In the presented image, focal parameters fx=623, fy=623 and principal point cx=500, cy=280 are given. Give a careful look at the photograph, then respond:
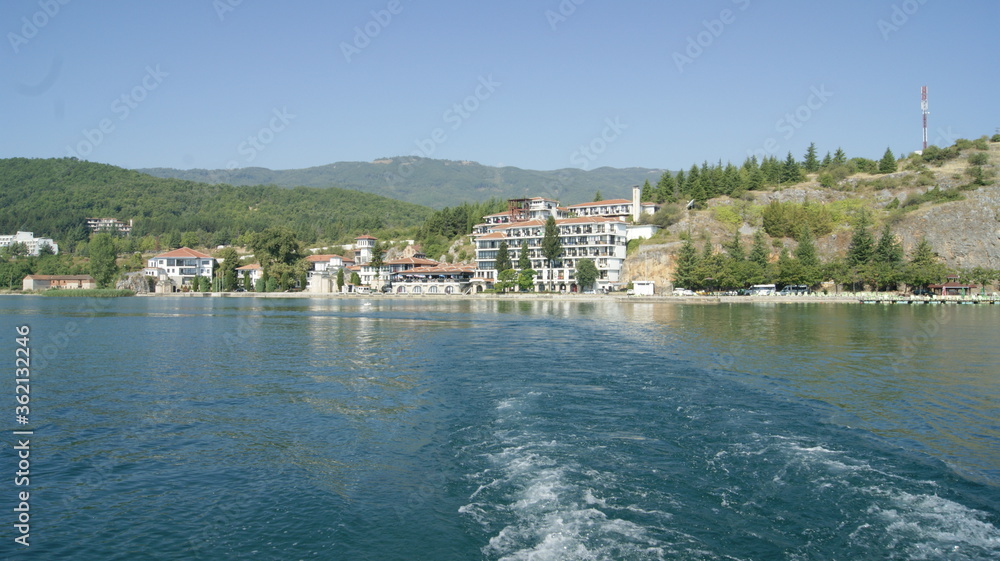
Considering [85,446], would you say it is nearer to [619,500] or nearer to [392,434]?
[392,434]

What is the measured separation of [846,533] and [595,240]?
7615cm

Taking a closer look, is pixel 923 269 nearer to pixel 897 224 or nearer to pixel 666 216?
pixel 897 224

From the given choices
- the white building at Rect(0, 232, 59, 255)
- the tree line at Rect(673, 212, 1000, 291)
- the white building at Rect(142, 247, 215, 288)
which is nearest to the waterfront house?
the white building at Rect(142, 247, 215, 288)

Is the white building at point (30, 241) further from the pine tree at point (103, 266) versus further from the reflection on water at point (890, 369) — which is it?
the reflection on water at point (890, 369)


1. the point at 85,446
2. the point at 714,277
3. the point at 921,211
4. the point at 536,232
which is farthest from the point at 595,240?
the point at 85,446

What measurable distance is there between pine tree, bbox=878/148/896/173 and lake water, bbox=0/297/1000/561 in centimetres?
8238

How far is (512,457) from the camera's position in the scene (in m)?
11.6

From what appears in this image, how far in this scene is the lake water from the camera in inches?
322

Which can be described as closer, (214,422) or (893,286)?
(214,422)

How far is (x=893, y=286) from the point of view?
68812 millimetres

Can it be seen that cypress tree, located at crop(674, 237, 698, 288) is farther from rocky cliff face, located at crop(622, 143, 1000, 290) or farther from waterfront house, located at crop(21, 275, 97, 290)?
waterfront house, located at crop(21, 275, 97, 290)

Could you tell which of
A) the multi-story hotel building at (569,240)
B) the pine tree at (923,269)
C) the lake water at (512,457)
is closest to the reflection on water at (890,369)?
the lake water at (512,457)

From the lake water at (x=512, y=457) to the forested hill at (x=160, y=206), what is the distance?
115 metres

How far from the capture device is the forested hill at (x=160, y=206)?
137 metres
